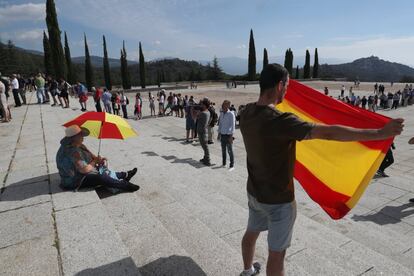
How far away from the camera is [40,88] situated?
17656 millimetres

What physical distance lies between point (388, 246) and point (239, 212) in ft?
A: 7.37

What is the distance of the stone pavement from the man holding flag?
88 cm

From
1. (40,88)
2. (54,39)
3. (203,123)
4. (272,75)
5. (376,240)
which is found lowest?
(376,240)

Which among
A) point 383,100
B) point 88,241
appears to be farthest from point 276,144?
point 383,100

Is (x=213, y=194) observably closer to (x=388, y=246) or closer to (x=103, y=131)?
(x=103, y=131)

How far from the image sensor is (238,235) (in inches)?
153

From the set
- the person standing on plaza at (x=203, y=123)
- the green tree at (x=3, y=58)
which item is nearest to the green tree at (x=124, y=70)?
the green tree at (x=3, y=58)

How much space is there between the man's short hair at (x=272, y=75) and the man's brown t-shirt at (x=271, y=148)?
0.58ft

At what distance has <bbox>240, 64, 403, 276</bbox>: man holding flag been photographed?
1.99 metres

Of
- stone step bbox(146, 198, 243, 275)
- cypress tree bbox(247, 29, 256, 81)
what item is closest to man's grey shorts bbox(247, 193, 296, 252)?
stone step bbox(146, 198, 243, 275)

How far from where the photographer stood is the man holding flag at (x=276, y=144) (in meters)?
1.99

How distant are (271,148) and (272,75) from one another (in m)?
0.54

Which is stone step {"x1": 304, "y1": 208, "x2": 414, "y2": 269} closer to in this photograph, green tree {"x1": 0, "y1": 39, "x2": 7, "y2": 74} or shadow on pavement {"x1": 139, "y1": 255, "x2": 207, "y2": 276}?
shadow on pavement {"x1": 139, "y1": 255, "x2": 207, "y2": 276}

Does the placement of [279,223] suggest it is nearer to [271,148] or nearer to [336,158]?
[271,148]
